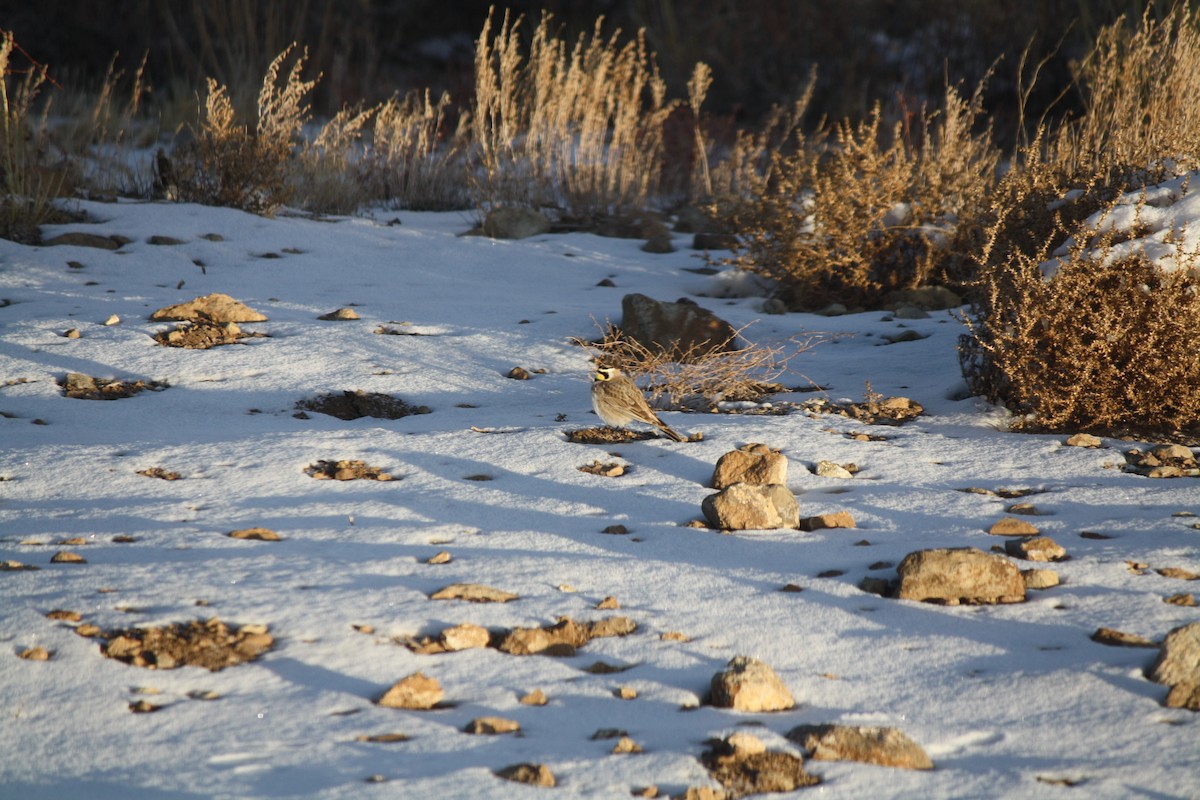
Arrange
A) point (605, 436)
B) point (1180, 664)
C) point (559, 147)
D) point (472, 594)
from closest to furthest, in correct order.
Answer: point (1180, 664) < point (472, 594) < point (605, 436) < point (559, 147)

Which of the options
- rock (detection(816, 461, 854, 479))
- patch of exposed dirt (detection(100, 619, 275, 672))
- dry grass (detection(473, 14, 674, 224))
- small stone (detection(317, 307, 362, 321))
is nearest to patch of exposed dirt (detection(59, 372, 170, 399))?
small stone (detection(317, 307, 362, 321))

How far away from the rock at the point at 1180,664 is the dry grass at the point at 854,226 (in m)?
3.67

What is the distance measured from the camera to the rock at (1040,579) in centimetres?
247

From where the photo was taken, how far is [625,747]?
1.82m

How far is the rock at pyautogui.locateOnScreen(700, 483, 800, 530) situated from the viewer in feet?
9.40

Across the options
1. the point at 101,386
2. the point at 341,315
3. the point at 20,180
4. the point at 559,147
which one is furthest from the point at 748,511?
the point at 559,147

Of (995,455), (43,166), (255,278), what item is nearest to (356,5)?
(43,166)

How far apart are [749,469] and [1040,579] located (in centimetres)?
92

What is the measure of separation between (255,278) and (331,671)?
13.3 ft

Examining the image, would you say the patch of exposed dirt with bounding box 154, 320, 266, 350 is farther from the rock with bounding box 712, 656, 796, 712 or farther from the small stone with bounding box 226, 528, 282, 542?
the rock with bounding box 712, 656, 796, 712

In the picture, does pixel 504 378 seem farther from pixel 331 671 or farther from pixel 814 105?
pixel 814 105

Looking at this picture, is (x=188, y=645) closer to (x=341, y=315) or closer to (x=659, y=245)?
(x=341, y=315)

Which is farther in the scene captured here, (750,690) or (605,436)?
(605,436)

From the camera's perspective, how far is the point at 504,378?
4.45 meters
